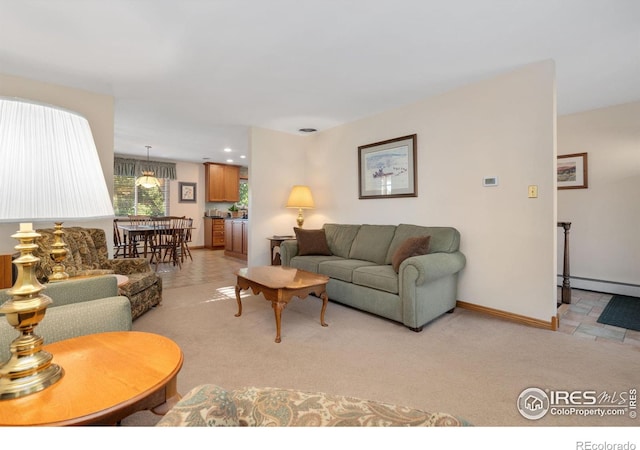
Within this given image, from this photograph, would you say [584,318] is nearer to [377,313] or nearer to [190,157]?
[377,313]

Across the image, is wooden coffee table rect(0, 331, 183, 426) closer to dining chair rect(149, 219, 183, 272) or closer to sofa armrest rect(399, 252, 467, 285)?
sofa armrest rect(399, 252, 467, 285)

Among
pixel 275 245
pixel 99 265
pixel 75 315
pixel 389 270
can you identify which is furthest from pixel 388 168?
pixel 75 315

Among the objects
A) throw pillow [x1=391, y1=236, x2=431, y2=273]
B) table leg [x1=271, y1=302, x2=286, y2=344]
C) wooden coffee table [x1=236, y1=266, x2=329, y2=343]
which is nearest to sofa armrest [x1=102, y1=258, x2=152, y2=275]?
wooden coffee table [x1=236, y1=266, x2=329, y2=343]

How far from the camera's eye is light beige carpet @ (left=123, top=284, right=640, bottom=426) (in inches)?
68.4

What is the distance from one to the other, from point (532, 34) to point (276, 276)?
2.86 metres

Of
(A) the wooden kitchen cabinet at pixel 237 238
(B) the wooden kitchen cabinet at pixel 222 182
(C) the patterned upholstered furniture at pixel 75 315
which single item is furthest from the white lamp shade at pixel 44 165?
(B) the wooden kitchen cabinet at pixel 222 182

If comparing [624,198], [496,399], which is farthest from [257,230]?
[624,198]

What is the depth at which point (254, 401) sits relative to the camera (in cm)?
74

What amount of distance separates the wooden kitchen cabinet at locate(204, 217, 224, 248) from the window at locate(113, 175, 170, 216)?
104 centimetres

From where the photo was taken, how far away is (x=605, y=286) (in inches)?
152

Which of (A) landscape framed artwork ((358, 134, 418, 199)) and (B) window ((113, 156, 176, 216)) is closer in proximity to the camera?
(A) landscape framed artwork ((358, 134, 418, 199))

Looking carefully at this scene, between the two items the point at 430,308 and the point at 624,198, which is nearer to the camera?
the point at 430,308

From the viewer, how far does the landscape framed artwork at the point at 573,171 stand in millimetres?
4004

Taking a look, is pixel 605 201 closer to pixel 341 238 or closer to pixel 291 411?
pixel 341 238
